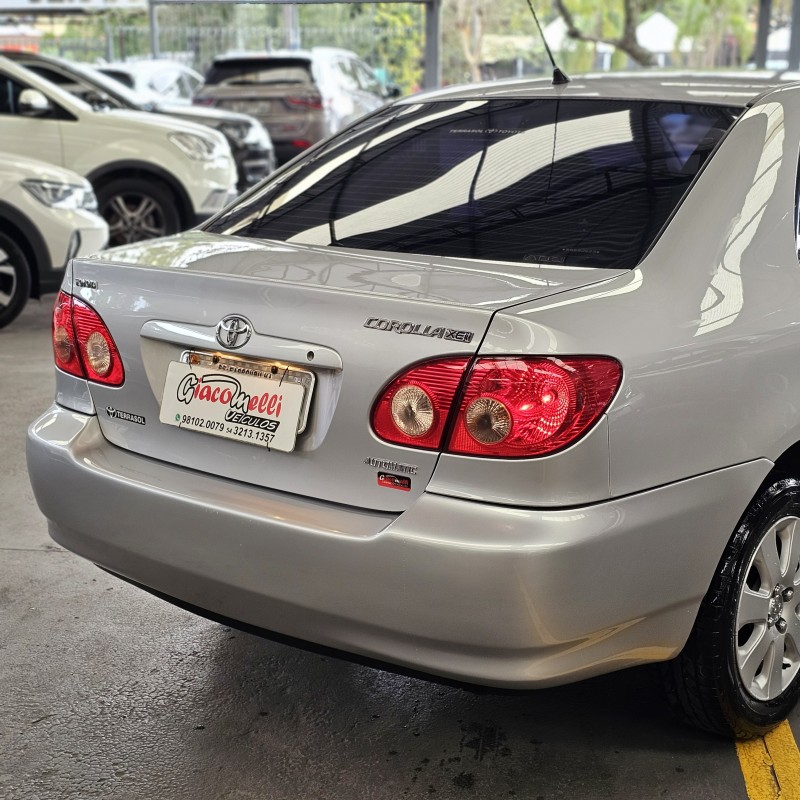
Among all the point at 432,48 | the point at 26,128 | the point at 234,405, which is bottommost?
the point at 234,405

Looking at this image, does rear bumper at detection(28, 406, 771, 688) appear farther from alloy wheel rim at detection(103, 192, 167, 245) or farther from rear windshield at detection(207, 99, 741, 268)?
alloy wheel rim at detection(103, 192, 167, 245)

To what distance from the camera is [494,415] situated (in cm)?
213

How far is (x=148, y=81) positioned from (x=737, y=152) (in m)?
16.9

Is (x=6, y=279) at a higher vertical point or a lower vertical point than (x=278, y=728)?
higher

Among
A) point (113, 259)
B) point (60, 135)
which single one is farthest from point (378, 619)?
point (60, 135)

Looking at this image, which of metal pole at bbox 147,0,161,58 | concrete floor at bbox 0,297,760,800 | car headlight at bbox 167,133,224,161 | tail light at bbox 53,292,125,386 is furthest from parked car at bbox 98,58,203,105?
tail light at bbox 53,292,125,386

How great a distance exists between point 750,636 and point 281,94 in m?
13.3

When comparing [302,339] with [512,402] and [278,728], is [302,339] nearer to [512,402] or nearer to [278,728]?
[512,402]

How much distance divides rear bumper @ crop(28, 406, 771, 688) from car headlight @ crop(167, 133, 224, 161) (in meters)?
7.48

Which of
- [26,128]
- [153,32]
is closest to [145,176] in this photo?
[26,128]

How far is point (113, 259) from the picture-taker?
9.02 ft

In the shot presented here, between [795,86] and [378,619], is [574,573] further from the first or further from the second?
[795,86]

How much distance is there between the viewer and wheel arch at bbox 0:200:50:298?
285 inches

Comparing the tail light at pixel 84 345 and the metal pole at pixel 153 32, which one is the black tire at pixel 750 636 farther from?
the metal pole at pixel 153 32
